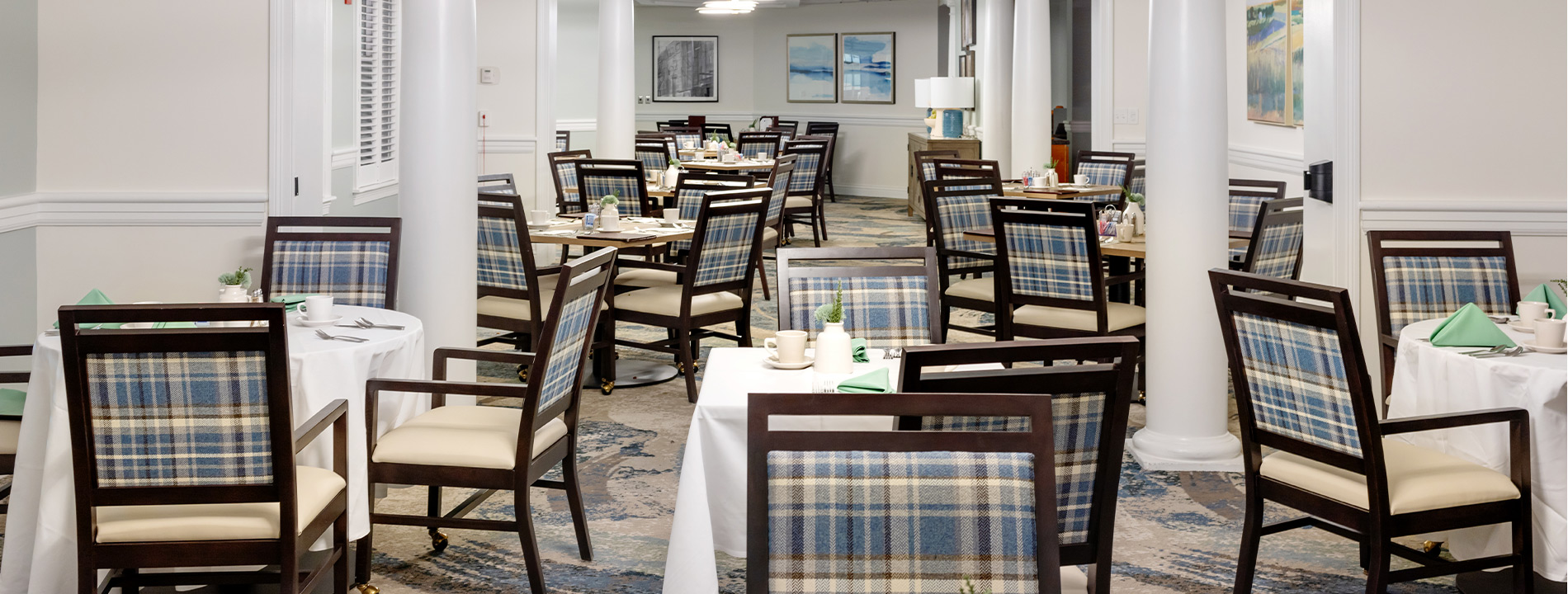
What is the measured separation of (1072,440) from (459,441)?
5.00 feet

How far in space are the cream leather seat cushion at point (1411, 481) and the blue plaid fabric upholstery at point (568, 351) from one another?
5.41 ft

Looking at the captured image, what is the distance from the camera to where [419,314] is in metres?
4.34

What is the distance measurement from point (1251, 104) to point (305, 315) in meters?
6.37

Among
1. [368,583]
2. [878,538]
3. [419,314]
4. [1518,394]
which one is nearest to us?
[878,538]

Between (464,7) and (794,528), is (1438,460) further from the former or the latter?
(464,7)

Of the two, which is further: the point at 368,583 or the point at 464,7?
the point at 464,7

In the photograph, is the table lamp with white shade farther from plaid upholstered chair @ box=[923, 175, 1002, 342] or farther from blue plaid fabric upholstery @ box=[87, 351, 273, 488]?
blue plaid fabric upholstery @ box=[87, 351, 273, 488]

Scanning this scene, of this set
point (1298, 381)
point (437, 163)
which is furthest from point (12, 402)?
point (1298, 381)

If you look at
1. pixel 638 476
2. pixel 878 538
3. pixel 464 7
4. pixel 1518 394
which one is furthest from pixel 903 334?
pixel 464 7

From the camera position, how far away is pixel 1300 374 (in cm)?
268

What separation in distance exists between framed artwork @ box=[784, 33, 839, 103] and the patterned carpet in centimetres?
1119

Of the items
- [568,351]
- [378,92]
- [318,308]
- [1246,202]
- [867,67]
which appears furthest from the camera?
[867,67]

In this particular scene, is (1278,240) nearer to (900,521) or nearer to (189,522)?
(900,521)

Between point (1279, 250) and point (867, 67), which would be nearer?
point (1279, 250)
